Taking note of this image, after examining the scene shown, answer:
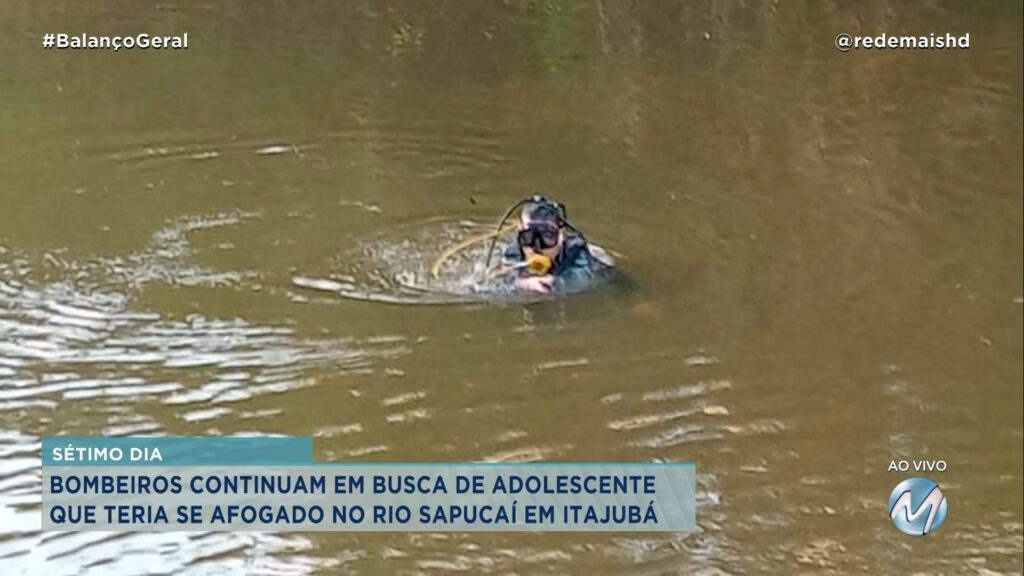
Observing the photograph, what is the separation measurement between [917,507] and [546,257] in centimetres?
125

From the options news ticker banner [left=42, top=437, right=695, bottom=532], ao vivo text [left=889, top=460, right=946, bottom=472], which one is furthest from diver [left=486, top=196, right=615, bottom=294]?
ao vivo text [left=889, top=460, right=946, bottom=472]

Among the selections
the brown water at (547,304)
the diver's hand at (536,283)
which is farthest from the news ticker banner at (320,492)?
the diver's hand at (536,283)

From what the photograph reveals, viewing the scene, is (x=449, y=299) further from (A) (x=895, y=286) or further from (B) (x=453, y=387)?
(A) (x=895, y=286)

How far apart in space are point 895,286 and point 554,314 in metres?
1.00

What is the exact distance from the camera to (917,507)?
10.9ft

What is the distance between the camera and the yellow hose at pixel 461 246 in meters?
4.16

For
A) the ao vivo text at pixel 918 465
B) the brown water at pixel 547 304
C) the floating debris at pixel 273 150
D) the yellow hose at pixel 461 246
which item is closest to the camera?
the brown water at pixel 547 304

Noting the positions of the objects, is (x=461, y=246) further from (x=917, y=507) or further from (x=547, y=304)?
(x=917, y=507)

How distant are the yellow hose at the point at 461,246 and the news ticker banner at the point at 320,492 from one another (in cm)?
88

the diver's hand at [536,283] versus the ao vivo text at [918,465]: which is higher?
the diver's hand at [536,283]

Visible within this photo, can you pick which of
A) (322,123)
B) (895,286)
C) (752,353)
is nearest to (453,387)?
(752,353)

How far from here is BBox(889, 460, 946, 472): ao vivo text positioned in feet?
11.3

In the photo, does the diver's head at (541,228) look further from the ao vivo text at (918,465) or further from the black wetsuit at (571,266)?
the ao vivo text at (918,465)

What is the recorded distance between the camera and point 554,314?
156 inches
